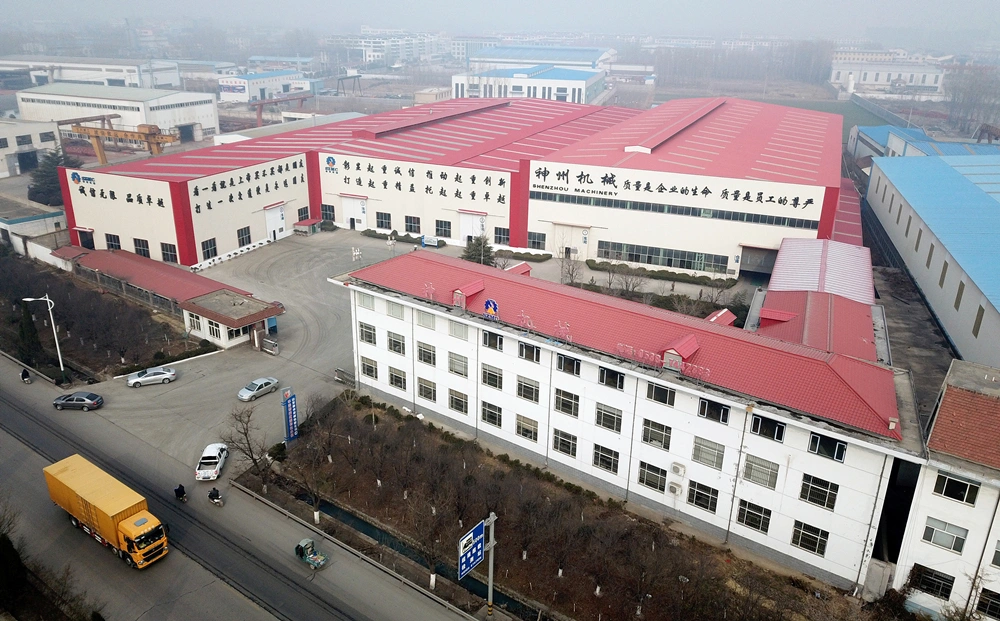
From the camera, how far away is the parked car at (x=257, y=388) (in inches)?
1113

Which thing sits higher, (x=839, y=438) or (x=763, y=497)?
(x=839, y=438)

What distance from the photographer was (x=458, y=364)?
84.5 ft

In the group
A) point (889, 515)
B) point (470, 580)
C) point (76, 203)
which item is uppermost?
point (76, 203)

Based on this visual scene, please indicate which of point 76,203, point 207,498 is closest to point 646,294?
point 207,498

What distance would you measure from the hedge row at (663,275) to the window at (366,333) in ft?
58.9

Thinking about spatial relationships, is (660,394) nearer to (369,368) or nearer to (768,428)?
(768,428)

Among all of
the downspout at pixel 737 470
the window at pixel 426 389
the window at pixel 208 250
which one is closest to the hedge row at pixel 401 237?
the window at pixel 208 250

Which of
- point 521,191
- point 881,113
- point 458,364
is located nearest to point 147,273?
point 458,364

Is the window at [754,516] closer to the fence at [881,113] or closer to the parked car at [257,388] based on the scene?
the parked car at [257,388]

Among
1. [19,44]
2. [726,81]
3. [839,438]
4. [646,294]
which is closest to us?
[839,438]

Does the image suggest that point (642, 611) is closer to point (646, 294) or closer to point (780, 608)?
point (780, 608)

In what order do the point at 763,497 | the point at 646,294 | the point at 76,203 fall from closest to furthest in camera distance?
1. the point at 763,497
2. the point at 646,294
3. the point at 76,203

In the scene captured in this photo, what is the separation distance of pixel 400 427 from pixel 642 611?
466 inches

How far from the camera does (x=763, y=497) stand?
64.2 feet
